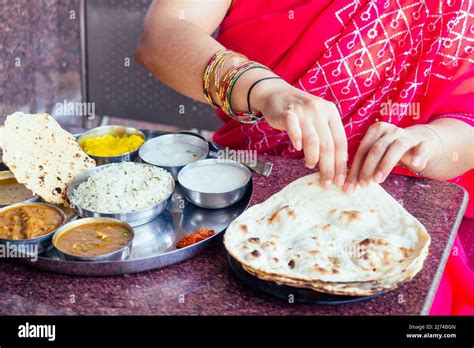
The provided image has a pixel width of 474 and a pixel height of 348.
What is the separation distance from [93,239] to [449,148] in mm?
1016

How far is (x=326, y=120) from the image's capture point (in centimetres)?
146

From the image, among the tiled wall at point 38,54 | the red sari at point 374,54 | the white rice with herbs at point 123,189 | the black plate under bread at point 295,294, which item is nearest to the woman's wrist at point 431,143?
Answer: the red sari at point 374,54

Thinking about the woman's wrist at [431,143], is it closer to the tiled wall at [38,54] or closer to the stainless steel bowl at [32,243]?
the stainless steel bowl at [32,243]

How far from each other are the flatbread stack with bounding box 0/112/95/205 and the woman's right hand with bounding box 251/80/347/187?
568 millimetres

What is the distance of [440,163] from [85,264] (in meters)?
1.04

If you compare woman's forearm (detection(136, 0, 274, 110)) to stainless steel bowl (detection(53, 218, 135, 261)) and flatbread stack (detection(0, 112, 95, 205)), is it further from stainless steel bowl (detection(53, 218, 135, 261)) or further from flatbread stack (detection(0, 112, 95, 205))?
stainless steel bowl (detection(53, 218, 135, 261))

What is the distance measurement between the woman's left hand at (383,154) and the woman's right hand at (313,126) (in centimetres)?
4

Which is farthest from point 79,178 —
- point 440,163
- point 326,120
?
point 440,163

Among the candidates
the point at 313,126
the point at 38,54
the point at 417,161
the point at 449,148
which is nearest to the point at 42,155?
the point at 313,126

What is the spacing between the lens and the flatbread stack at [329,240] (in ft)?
4.06

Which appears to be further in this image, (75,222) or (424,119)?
(424,119)

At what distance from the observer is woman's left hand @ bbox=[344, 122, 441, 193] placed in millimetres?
1500
